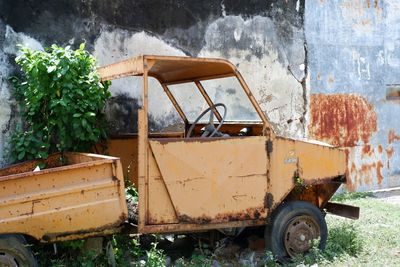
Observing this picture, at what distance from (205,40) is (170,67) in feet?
8.88

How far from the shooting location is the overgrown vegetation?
5.72 meters

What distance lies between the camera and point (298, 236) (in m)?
5.72

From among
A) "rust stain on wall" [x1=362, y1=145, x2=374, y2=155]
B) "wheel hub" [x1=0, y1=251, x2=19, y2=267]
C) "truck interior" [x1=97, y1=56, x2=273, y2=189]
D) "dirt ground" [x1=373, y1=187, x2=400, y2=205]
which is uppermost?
"truck interior" [x1=97, y1=56, x2=273, y2=189]

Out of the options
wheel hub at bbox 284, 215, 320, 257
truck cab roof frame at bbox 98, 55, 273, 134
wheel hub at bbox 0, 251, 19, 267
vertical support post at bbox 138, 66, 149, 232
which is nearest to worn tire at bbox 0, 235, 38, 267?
wheel hub at bbox 0, 251, 19, 267

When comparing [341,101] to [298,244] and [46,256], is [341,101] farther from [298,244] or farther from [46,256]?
[46,256]

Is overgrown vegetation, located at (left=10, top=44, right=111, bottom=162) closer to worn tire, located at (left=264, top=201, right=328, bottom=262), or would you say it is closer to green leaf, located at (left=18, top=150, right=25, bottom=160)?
green leaf, located at (left=18, top=150, right=25, bottom=160)

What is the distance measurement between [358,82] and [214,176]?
18.3 ft

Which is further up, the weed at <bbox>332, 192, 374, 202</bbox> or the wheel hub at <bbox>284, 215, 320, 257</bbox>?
the wheel hub at <bbox>284, 215, 320, 257</bbox>

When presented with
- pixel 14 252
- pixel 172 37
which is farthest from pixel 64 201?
pixel 172 37

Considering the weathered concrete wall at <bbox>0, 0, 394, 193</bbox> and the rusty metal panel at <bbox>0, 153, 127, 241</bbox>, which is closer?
the rusty metal panel at <bbox>0, 153, 127, 241</bbox>

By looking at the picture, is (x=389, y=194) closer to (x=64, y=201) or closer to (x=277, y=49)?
(x=277, y=49)

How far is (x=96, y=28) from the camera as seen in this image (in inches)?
292

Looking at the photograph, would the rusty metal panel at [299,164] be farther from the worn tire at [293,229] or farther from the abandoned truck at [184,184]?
the worn tire at [293,229]

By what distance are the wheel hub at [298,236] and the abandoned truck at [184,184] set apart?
0.01 meters
